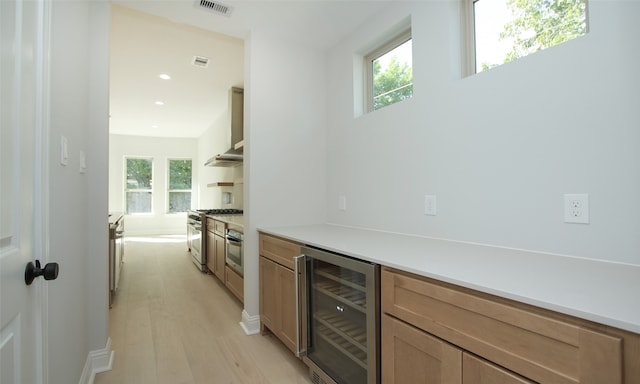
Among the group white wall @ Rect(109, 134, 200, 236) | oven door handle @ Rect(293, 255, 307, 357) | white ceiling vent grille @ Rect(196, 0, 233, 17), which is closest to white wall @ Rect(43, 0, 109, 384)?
white ceiling vent grille @ Rect(196, 0, 233, 17)

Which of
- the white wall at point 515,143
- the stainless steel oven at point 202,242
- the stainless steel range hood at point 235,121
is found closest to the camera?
the white wall at point 515,143

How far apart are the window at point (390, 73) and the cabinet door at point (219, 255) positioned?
2376 mm

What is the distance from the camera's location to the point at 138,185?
8.27 meters

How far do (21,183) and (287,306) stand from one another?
1602 mm

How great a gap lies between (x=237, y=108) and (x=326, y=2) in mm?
2683

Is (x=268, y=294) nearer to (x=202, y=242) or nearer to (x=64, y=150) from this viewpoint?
(x=64, y=150)

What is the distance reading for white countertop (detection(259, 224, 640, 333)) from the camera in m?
0.75

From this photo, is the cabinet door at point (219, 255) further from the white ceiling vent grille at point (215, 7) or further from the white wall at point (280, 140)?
the white ceiling vent grille at point (215, 7)

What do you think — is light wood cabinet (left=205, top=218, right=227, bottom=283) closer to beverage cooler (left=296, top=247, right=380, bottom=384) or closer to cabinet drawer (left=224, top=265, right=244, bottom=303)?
cabinet drawer (left=224, top=265, right=244, bottom=303)

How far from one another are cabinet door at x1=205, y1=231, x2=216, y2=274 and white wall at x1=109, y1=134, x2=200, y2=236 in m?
4.71

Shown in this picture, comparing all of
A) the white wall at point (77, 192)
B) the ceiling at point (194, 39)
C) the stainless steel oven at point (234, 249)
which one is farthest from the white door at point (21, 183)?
the stainless steel oven at point (234, 249)

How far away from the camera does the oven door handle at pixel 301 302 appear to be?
187 centimetres

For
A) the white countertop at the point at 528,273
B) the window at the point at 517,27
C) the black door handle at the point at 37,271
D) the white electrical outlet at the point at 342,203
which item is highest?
the window at the point at 517,27

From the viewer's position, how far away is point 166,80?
13.7 ft
